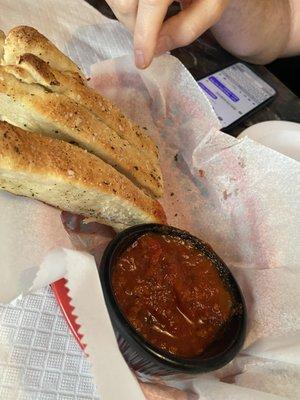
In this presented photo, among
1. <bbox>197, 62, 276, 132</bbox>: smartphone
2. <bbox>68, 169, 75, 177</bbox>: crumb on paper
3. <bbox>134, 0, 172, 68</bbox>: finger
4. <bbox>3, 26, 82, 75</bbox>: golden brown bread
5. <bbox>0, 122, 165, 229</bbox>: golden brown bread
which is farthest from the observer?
<bbox>197, 62, 276, 132</bbox>: smartphone

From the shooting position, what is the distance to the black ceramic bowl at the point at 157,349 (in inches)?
52.4

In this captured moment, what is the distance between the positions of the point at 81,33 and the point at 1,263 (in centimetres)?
130

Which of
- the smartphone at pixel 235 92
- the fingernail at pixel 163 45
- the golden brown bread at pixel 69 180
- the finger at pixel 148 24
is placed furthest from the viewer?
the smartphone at pixel 235 92

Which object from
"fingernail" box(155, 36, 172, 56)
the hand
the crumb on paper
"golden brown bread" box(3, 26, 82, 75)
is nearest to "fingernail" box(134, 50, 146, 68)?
the hand

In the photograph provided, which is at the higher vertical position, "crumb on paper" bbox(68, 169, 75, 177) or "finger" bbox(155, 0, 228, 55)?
"finger" bbox(155, 0, 228, 55)

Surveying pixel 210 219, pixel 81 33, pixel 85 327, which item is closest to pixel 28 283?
pixel 85 327

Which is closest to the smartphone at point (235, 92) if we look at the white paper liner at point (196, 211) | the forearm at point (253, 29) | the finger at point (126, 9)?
the forearm at point (253, 29)

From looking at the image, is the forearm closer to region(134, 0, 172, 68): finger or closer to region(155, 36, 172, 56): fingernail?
region(155, 36, 172, 56): fingernail

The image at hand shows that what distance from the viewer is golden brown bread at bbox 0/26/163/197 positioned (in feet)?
4.57

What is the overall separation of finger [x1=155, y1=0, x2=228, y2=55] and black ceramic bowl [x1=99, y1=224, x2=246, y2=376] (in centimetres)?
72

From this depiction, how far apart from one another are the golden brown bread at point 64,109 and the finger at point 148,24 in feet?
0.74

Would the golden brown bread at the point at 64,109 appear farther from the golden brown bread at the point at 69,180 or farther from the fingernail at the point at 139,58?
the fingernail at the point at 139,58

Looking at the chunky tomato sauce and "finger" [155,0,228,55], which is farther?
"finger" [155,0,228,55]

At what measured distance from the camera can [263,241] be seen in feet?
5.55
